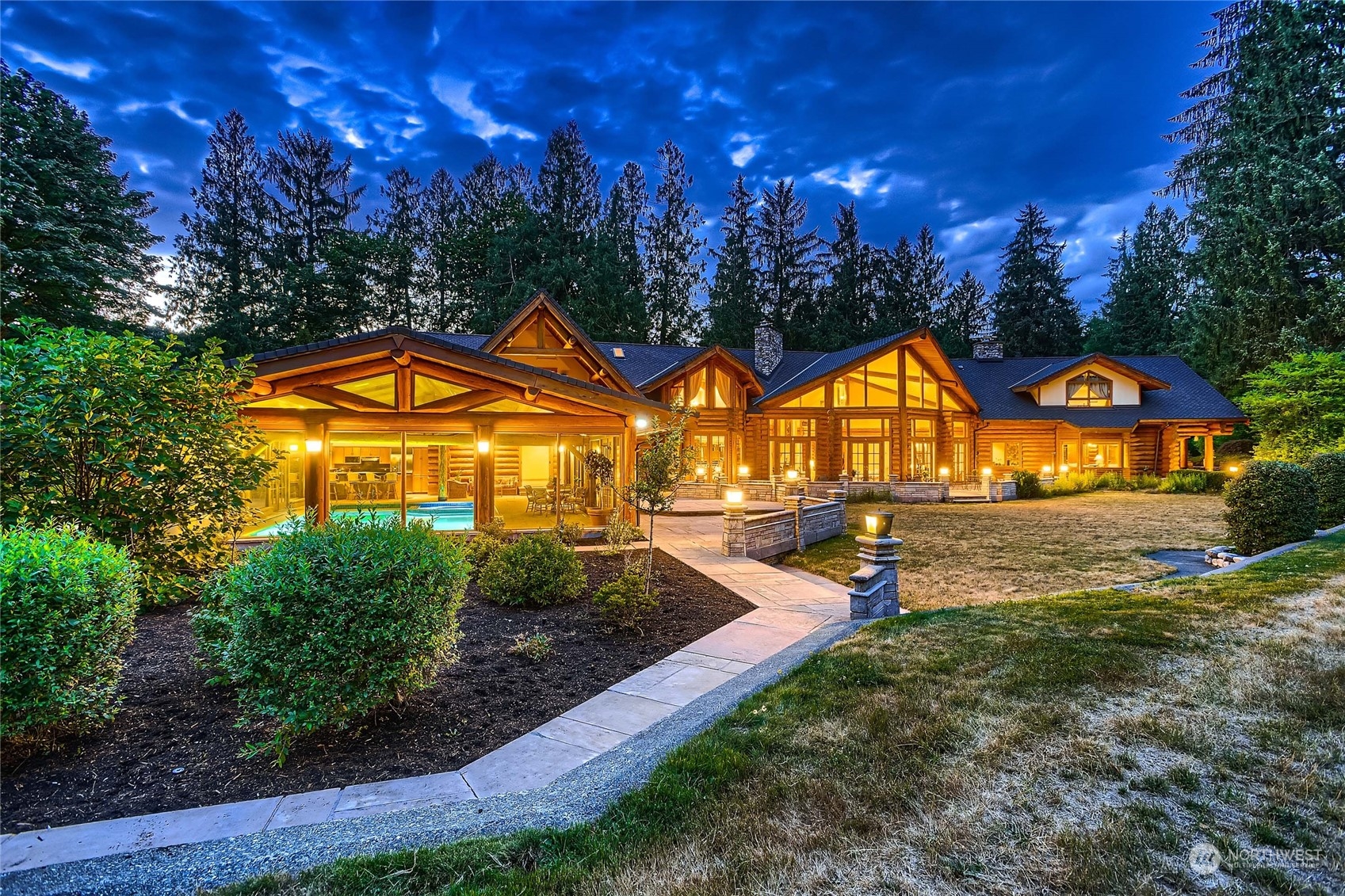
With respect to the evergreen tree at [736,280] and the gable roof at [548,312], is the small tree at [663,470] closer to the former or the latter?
the gable roof at [548,312]

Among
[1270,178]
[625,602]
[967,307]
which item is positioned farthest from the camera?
[967,307]

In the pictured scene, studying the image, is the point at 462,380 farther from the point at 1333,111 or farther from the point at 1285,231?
the point at 1333,111

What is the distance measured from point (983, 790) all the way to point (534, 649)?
3.70 m

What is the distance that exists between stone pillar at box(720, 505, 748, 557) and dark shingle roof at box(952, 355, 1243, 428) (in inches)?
804

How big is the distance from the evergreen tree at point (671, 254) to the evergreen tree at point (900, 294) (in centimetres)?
1466

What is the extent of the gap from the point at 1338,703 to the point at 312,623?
6615mm

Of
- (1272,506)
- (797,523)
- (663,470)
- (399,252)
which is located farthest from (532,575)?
(399,252)

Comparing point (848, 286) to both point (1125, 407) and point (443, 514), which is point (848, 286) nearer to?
point (1125, 407)

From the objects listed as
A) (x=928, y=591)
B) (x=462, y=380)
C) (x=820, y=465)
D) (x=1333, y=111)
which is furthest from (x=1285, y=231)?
(x=462, y=380)

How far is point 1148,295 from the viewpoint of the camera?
41281 millimetres

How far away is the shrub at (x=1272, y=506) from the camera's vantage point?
9625mm

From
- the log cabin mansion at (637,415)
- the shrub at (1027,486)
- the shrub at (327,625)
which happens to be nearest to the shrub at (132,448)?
the shrub at (327,625)

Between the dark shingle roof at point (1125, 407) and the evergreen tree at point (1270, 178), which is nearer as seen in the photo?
the evergreen tree at point (1270, 178)

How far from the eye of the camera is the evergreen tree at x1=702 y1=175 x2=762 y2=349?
4047cm
